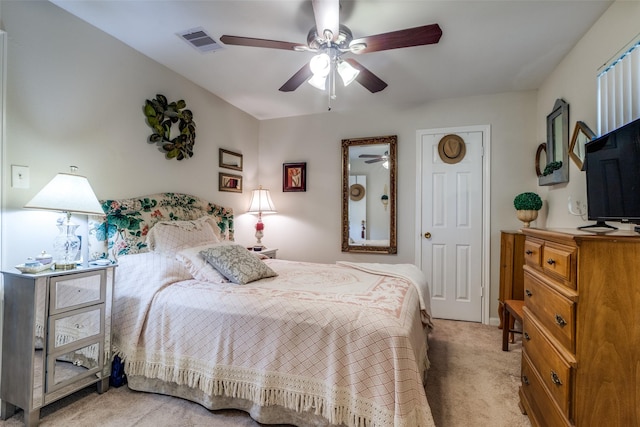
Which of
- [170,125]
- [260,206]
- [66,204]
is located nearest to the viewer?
[66,204]

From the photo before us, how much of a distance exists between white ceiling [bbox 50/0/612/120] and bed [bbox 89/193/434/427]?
1324mm

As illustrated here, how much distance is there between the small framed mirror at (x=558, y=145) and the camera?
2.47 meters

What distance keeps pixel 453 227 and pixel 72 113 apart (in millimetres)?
3630

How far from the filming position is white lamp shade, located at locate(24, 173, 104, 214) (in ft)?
5.57

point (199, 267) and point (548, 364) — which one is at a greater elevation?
point (199, 267)

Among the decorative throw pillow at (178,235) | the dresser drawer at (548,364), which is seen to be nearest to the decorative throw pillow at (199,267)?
the decorative throw pillow at (178,235)

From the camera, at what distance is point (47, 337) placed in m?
1.64

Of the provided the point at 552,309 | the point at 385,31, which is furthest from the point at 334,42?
the point at 552,309

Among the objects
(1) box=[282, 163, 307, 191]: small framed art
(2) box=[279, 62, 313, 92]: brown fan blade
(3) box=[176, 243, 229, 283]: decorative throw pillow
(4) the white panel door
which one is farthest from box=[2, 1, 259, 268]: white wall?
(4) the white panel door

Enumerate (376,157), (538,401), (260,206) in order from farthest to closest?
1. (260,206)
2. (376,157)
3. (538,401)

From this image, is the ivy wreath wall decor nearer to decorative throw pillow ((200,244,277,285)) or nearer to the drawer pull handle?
decorative throw pillow ((200,244,277,285))

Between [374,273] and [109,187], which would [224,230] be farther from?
[374,273]

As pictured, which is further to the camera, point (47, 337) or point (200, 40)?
point (200, 40)

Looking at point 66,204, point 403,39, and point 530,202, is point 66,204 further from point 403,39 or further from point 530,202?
point 530,202
